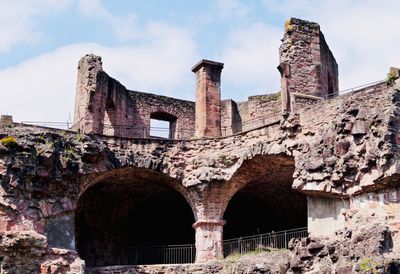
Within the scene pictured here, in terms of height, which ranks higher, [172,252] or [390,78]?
[390,78]

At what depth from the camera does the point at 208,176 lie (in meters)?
19.1

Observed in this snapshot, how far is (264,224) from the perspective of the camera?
23391 millimetres

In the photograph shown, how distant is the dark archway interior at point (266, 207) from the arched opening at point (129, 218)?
1588 mm

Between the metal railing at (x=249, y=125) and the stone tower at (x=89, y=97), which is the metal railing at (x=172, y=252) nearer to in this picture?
the stone tower at (x=89, y=97)

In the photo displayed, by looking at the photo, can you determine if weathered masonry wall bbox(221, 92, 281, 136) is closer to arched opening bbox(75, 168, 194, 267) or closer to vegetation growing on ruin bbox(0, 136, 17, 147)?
arched opening bbox(75, 168, 194, 267)

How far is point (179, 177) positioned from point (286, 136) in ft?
11.3

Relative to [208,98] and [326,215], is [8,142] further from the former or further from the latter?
[326,215]

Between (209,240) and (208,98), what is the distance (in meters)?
4.44

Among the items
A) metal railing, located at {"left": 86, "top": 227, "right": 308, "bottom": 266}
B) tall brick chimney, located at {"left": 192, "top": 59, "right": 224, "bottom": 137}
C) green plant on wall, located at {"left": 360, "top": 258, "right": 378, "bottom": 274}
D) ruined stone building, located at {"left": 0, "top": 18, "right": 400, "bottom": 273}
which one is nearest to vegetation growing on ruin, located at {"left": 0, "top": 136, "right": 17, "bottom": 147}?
ruined stone building, located at {"left": 0, "top": 18, "right": 400, "bottom": 273}

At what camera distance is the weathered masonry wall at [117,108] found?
69.8ft

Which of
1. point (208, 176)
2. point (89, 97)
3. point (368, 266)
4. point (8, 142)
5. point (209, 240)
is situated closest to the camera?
point (368, 266)

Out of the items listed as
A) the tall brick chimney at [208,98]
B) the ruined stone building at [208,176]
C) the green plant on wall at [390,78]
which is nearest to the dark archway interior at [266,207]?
the ruined stone building at [208,176]

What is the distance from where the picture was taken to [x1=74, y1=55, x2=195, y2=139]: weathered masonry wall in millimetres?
21266

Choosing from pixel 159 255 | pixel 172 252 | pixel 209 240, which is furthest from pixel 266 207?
pixel 209 240
